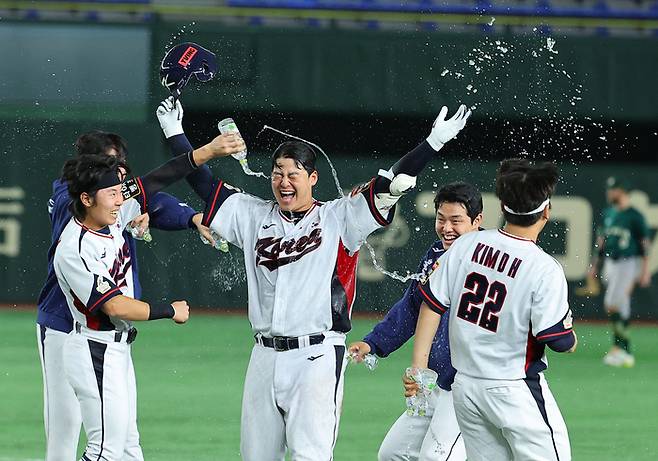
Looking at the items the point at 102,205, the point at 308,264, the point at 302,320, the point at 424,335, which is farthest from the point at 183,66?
the point at 424,335

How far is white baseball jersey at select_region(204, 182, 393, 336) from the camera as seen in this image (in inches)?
219

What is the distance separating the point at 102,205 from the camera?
5.73 metres

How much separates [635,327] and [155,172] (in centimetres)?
→ 1104

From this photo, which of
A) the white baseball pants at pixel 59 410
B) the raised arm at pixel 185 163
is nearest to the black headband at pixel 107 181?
the raised arm at pixel 185 163

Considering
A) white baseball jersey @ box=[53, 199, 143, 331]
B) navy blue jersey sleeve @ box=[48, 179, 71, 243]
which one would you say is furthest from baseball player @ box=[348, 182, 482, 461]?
navy blue jersey sleeve @ box=[48, 179, 71, 243]

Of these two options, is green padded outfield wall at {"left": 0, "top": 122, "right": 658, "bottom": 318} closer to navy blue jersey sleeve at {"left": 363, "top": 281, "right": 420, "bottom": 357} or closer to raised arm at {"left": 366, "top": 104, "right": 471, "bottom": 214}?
navy blue jersey sleeve at {"left": 363, "top": 281, "right": 420, "bottom": 357}

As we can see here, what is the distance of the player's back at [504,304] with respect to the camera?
502 centimetres

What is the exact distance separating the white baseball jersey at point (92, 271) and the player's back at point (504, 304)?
1.65 meters

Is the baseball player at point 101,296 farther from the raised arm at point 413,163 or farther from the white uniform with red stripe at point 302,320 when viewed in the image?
the raised arm at point 413,163

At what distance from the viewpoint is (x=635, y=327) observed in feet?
51.8

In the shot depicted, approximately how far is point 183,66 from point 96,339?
1.46 meters

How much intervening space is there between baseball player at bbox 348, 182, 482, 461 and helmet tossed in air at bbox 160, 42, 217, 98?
139 cm

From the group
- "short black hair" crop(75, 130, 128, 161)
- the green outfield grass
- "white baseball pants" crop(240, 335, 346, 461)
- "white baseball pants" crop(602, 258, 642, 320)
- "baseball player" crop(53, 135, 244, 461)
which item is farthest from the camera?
"white baseball pants" crop(602, 258, 642, 320)

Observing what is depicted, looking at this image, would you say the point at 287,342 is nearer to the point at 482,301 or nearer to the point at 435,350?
the point at 435,350
